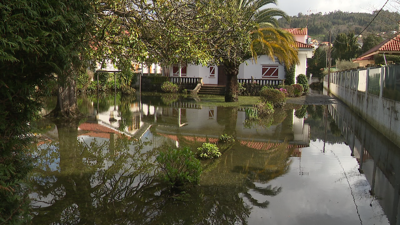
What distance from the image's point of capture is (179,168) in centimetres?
650

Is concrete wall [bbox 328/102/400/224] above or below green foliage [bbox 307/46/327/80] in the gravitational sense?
below

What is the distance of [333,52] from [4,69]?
7795cm

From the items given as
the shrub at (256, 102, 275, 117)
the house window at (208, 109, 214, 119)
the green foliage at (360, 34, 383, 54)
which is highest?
the green foliage at (360, 34, 383, 54)

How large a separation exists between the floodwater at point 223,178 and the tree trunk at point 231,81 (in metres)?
9.51

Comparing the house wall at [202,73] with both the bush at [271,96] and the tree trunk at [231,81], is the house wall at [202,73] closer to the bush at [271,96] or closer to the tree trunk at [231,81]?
the tree trunk at [231,81]

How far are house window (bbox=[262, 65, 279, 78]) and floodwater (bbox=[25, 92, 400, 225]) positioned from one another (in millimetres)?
20147

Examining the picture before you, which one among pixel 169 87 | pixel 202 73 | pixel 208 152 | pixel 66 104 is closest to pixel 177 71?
pixel 202 73

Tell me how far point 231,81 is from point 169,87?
1129cm

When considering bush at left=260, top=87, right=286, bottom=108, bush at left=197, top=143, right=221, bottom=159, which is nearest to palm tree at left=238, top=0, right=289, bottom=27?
bush at left=260, top=87, right=286, bottom=108

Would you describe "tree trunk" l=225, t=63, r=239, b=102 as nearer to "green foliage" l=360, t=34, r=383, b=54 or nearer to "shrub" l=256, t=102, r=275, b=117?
"shrub" l=256, t=102, r=275, b=117

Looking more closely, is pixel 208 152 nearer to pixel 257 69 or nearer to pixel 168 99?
pixel 168 99

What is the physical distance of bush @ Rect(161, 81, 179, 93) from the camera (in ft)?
110

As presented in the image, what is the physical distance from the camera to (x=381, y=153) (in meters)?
9.80

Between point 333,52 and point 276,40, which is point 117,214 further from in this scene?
point 333,52
